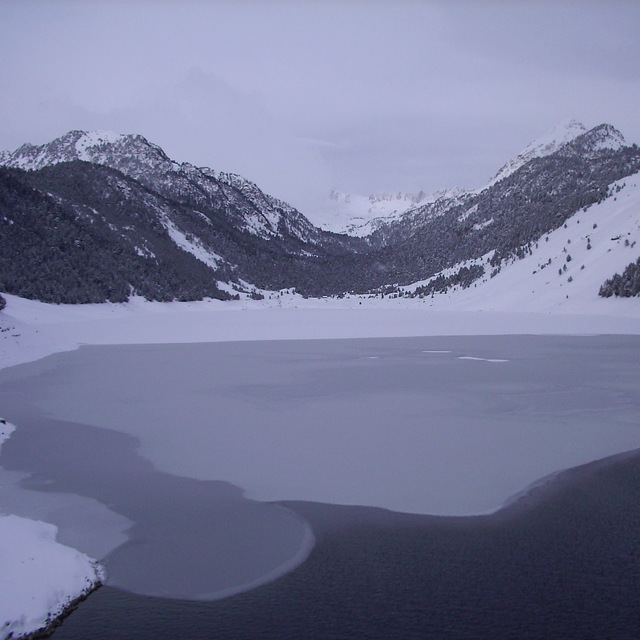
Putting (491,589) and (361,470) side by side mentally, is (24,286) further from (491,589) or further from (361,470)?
(491,589)

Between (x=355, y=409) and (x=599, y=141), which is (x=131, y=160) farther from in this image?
(x=355, y=409)

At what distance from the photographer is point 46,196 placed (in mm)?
84750

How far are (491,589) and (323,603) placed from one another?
6.46 feet

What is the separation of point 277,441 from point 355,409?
11.7 feet

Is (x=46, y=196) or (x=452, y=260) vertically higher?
(x=46, y=196)

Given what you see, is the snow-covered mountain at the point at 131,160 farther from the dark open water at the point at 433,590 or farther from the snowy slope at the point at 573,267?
the dark open water at the point at 433,590

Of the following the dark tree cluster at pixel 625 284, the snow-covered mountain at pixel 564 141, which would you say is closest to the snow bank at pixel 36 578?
the dark tree cluster at pixel 625 284

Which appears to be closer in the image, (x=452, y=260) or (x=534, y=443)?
(x=534, y=443)

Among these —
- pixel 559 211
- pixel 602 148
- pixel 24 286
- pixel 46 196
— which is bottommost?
pixel 24 286

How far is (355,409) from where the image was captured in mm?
15227

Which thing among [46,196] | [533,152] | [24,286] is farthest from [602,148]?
[24,286]

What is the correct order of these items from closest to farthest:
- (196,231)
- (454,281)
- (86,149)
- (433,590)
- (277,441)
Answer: (433,590) → (277,441) → (454,281) → (196,231) → (86,149)

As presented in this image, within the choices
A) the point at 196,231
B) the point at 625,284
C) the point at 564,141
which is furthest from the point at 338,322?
the point at 564,141

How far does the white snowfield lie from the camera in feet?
22.2
